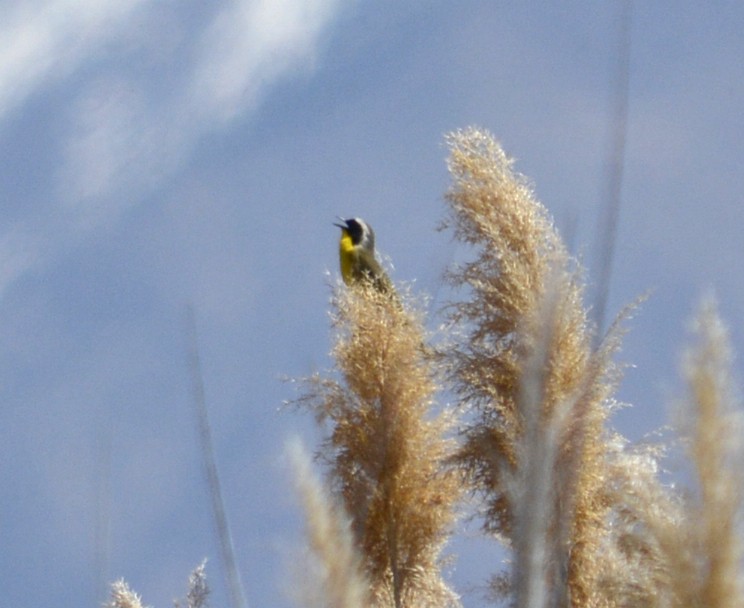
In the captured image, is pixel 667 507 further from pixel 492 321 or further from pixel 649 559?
pixel 492 321

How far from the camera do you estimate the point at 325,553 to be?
1.11 m

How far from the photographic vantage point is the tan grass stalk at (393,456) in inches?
117

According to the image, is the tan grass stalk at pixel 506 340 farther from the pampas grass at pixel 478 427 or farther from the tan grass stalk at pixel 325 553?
the tan grass stalk at pixel 325 553

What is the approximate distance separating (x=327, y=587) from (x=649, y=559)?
720mm

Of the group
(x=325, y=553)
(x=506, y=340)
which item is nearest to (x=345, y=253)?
(x=506, y=340)

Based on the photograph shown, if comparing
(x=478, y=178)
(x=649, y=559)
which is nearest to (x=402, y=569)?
(x=478, y=178)

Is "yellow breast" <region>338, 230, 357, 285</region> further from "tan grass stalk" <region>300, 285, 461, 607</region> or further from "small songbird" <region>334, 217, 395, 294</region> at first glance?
"tan grass stalk" <region>300, 285, 461, 607</region>

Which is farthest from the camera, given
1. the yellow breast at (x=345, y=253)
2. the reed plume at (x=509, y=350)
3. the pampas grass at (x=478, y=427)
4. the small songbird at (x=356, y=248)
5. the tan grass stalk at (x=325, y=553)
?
the yellow breast at (x=345, y=253)

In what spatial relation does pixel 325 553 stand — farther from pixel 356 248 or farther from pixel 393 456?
pixel 356 248

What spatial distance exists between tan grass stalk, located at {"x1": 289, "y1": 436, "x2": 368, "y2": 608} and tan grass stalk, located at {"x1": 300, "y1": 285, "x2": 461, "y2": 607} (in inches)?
70.5

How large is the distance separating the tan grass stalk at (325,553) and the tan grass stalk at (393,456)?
179 centimetres

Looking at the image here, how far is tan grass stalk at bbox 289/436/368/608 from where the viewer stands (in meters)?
1.09

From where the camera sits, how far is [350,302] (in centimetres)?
357

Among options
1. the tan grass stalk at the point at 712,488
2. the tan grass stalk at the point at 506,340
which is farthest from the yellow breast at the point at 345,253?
the tan grass stalk at the point at 712,488
